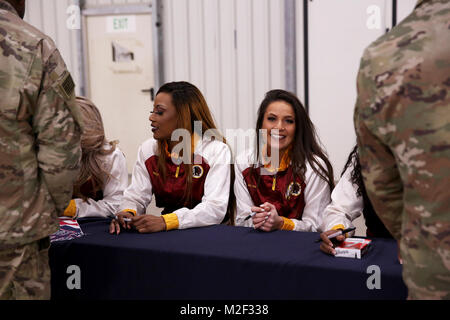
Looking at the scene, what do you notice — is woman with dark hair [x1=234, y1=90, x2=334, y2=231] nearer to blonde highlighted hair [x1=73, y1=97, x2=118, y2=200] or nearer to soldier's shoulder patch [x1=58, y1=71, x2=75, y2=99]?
blonde highlighted hair [x1=73, y1=97, x2=118, y2=200]

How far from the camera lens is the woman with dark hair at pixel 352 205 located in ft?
6.52

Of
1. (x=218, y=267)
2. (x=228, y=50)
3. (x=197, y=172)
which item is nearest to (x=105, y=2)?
(x=228, y=50)

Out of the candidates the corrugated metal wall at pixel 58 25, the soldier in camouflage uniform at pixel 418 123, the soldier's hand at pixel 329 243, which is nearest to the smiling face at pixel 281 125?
the soldier's hand at pixel 329 243

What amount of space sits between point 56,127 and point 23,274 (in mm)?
433

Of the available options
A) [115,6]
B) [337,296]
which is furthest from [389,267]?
[115,6]

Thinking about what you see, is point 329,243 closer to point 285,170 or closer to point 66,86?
point 285,170

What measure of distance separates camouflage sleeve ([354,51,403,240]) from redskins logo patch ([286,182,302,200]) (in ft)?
3.57

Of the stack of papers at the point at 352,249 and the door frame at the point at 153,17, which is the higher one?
the door frame at the point at 153,17

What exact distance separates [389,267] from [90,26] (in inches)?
191

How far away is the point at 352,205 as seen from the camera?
2.04 metres

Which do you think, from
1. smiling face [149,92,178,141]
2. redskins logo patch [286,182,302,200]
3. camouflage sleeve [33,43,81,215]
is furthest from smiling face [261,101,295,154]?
camouflage sleeve [33,43,81,215]

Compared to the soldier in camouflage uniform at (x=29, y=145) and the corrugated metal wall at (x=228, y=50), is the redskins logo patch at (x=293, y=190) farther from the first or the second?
the corrugated metal wall at (x=228, y=50)

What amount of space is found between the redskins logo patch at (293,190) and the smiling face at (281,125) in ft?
0.60
